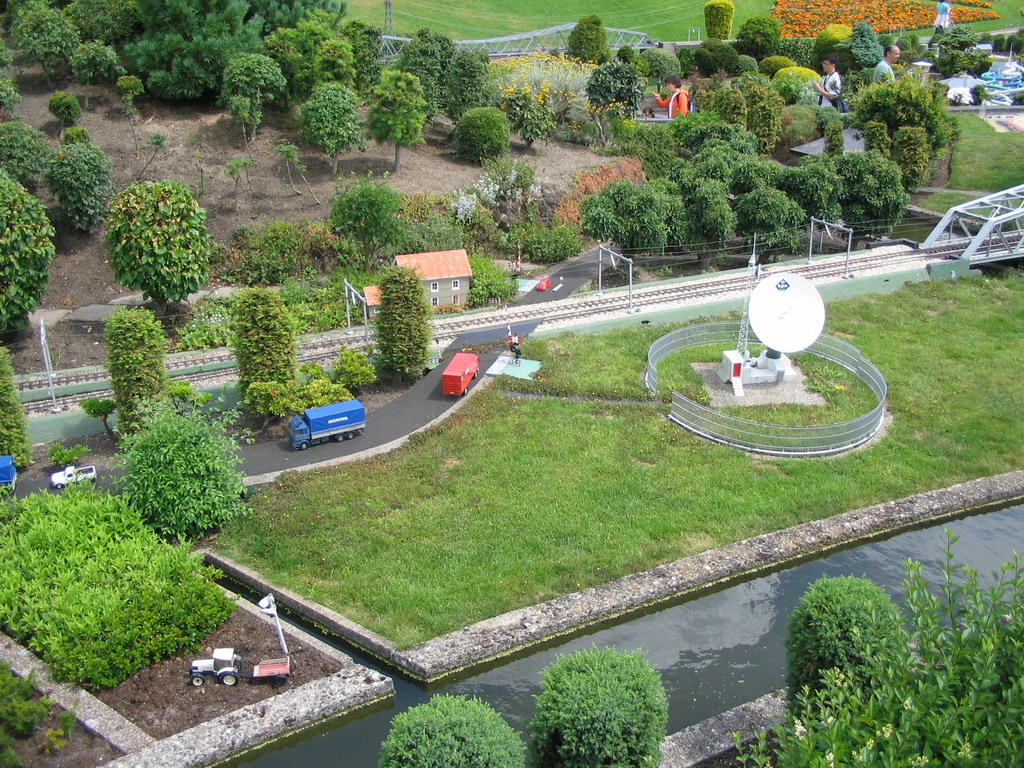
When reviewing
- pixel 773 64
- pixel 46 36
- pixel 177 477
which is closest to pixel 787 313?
pixel 177 477

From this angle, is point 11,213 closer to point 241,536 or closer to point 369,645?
point 241,536

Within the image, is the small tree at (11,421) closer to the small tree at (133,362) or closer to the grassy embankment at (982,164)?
the small tree at (133,362)

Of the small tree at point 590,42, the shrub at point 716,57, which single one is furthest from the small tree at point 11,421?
the shrub at point 716,57

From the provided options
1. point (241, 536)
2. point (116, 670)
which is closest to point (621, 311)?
point (241, 536)

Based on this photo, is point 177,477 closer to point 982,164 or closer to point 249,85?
point 249,85

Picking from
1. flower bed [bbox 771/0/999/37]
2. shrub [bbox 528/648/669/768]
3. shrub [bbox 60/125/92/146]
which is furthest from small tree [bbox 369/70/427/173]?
flower bed [bbox 771/0/999/37]

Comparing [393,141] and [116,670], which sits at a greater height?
[393,141]
